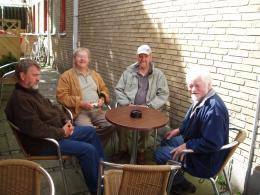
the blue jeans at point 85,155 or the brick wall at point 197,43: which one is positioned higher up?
the brick wall at point 197,43

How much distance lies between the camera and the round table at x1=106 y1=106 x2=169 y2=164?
307cm

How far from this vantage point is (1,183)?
189 centimetres

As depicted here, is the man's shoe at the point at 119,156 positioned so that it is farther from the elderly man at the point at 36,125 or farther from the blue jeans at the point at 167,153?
the elderly man at the point at 36,125

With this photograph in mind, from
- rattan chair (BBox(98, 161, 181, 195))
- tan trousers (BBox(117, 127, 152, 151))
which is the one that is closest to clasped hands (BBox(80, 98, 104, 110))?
tan trousers (BBox(117, 127, 152, 151))

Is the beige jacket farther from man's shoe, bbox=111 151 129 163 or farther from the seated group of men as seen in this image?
man's shoe, bbox=111 151 129 163

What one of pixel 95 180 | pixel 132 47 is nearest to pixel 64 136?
pixel 95 180

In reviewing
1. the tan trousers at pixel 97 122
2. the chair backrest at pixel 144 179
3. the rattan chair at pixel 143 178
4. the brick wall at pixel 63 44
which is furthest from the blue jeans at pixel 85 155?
the brick wall at pixel 63 44

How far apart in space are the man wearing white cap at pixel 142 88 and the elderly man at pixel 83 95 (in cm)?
25

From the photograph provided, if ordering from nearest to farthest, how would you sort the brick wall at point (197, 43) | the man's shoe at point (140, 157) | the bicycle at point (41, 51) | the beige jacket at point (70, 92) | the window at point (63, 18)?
1. the brick wall at point (197, 43)
2. the beige jacket at point (70, 92)
3. the man's shoe at point (140, 157)
4. the window at point (63, 18)
5. the bicycle at point (41, 51)

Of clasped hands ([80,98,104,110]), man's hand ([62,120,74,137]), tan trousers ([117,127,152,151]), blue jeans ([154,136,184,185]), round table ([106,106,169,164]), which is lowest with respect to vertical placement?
tan trousers ([117,127,152,151])

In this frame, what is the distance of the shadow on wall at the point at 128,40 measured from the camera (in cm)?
461

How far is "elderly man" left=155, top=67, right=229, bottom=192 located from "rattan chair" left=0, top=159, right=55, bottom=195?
128cm

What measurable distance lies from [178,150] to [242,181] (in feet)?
3.37

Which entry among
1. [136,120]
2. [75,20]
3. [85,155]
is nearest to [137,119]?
[136,120]
